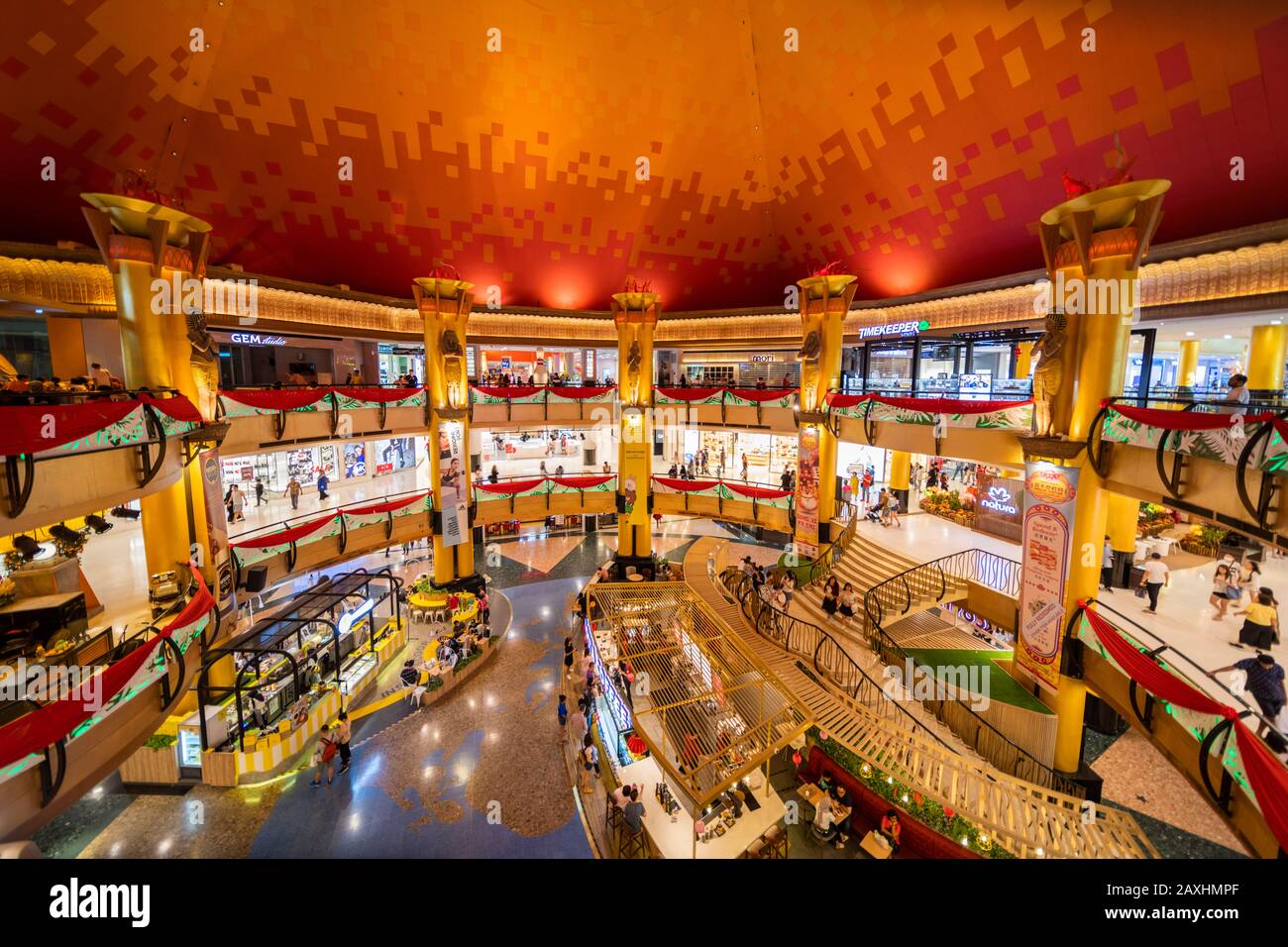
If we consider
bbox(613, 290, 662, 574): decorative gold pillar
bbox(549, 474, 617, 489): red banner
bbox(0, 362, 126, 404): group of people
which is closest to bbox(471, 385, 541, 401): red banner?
bbox(613, 290, 662, 574): decorative gold pillar

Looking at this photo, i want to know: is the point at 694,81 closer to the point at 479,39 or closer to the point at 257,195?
the point at 479,39

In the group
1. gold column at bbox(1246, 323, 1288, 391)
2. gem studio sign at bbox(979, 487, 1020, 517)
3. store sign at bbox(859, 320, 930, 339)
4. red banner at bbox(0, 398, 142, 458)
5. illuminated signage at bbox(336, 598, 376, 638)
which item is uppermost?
store sign at bbox(859, 320, 930, 339)

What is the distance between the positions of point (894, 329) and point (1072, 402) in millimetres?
8993

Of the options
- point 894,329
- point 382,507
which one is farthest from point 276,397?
point 894,329

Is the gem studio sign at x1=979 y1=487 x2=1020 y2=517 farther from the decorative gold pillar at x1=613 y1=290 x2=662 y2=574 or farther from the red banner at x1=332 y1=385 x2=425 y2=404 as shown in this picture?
the red banner at x1=332 y1=385 x2=425 y2=404

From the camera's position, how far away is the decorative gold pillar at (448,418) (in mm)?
16484

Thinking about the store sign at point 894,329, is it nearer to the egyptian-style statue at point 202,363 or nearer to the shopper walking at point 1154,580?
the shopper walking at point 1154,580

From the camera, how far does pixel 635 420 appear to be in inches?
766

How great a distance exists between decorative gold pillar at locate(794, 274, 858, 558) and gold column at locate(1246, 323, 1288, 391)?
975 centimetres

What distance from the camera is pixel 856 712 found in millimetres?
10625

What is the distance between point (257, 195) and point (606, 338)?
11.8 m

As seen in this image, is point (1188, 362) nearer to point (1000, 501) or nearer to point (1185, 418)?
point (1000, 501)

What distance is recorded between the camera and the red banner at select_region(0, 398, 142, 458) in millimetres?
5266
